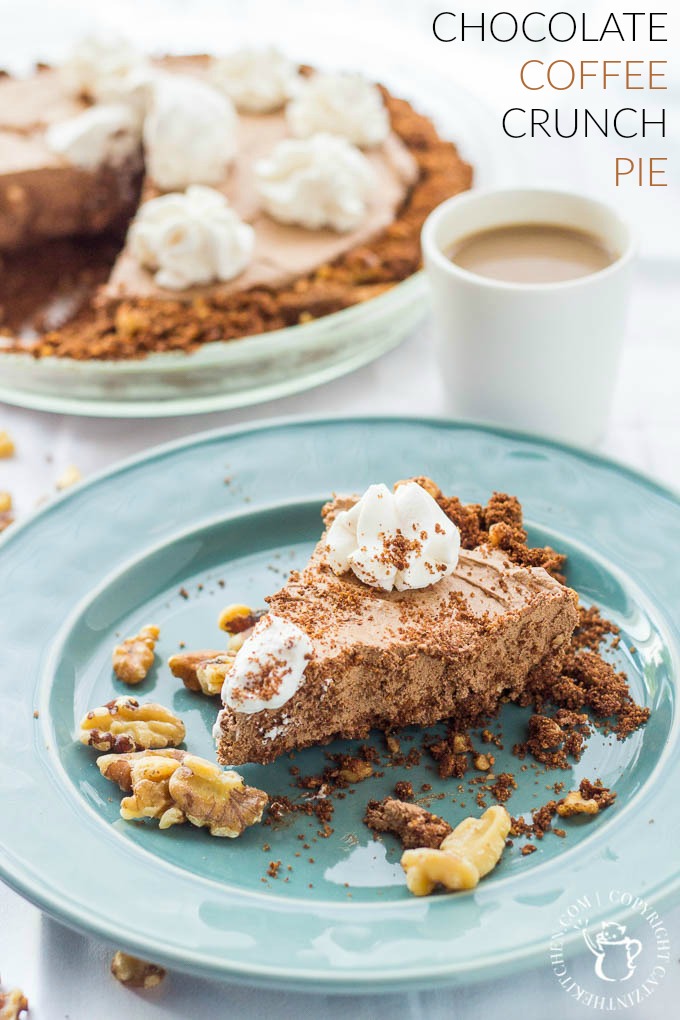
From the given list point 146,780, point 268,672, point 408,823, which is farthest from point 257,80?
point 408,823

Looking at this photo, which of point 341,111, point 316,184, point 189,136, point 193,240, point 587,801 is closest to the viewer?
point 587,801

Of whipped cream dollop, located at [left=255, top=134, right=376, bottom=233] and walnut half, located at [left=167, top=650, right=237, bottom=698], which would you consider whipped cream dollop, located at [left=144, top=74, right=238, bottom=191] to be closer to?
whipped cream dollop, located at [left=255, top=134, right=376, bottom=233]

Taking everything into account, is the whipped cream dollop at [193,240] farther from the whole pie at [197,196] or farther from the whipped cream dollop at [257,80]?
the whipped cream dollop at [257,80]

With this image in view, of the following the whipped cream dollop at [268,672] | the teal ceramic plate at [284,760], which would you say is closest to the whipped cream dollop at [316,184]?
the teal ceramic plate at [284,760]

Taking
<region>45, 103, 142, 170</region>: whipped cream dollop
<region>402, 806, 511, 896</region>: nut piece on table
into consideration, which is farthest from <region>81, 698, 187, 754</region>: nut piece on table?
<region>45, 103, 142, 170</region>: whipped cream dollop

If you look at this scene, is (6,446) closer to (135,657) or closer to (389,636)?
(135,657)

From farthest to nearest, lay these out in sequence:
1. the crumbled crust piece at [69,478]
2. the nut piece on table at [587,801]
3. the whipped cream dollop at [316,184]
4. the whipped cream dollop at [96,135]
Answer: the whipped cream dollop at [96,135], the whipped cream dollop at [316,184], the crumbled crust piece at [69,478], the nut piece on table at [587,801]

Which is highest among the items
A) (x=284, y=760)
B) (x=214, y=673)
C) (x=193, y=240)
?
(x=193, y=240)
